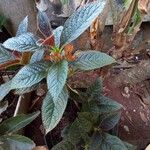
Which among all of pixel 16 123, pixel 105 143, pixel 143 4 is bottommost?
pixel 105 143

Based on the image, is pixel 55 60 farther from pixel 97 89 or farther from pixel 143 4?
pixel 143 4

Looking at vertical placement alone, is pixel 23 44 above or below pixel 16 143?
above

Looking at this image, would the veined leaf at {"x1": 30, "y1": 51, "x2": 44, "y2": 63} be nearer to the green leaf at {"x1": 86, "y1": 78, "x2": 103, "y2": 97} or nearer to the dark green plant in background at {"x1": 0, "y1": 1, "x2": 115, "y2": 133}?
the dark green plant in background at {"x1": 0, "y1": 1, "x2": 115, "y2": 133}

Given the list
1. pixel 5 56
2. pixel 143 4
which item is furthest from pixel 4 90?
pixel 143 4

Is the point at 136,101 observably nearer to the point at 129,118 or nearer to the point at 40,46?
the point at 129,118

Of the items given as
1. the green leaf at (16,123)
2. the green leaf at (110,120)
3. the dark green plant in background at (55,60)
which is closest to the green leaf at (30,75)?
the dark green plant in background at (55,60)

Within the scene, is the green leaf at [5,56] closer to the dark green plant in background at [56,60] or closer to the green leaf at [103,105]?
the dark green plant in background at [56,60]

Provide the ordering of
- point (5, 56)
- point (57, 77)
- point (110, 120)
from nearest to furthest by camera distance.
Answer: point (57, 77) → point (5, 56) → point (110, 120)

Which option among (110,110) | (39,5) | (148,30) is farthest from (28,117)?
(148,30)

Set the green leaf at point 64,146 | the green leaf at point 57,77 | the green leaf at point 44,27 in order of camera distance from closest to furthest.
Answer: the green leaf at point 57,77 < the green leaf at point 44,27 < the green leaf at point 64,146
